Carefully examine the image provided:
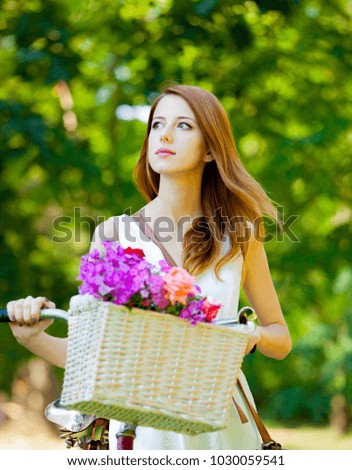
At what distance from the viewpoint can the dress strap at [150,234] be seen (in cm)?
292

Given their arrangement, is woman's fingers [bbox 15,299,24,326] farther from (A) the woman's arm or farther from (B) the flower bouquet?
(A) the woman's arm

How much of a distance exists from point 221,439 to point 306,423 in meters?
8.52

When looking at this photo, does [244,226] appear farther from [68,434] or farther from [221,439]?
[68,434]

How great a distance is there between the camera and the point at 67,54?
6691 millimetres

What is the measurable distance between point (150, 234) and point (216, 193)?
298 millimetres

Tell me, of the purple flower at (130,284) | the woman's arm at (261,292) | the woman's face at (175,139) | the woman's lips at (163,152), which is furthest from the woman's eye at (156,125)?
the purple flower at (130,284)

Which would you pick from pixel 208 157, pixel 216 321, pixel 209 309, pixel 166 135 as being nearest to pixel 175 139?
pixel 166 135

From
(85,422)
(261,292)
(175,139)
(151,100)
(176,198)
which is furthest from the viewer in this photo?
(151,100)

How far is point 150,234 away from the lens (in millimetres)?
2977

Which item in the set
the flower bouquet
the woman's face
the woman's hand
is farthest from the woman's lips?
the flower bouquet

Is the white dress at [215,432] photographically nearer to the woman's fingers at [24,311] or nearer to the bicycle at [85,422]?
the bicycle at [85,422]

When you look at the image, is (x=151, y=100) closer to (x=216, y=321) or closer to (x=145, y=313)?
(x=216, y=321)

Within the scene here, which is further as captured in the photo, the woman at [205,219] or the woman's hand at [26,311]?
the woman at [205,219]

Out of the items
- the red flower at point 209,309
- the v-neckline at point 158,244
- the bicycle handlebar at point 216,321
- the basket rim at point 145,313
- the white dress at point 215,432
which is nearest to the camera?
the basket rim at point 145,313
